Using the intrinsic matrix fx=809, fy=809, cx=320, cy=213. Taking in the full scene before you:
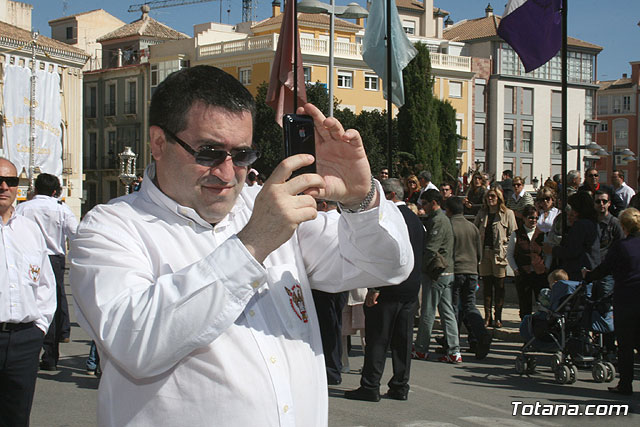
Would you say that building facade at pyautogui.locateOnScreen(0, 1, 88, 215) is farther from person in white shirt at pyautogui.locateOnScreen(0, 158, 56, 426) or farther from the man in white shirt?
person in white shirt at pyautogui.locateOnScreen(0, 158, 56, 426)

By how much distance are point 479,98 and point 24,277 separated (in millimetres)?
62132

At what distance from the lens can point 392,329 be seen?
835 centimetres

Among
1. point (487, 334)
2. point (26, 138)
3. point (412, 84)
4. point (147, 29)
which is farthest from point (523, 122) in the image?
point (487, 334)

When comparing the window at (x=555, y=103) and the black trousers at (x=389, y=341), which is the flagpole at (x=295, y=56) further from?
the window at (x=555, y=103)

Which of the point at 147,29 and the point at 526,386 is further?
the point at 147,29

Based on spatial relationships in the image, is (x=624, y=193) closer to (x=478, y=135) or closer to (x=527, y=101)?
(x=478, y=135)

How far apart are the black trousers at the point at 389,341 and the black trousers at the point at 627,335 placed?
2.14m

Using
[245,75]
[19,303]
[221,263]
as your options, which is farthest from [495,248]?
[245,75]

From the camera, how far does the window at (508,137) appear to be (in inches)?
2603

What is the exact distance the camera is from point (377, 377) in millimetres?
7980

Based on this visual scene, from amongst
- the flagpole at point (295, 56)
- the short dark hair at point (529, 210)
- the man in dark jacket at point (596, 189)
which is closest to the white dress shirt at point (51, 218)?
the flagpole at point (295, 56)

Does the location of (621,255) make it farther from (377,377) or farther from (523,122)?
(523,122)

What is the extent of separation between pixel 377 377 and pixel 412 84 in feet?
143

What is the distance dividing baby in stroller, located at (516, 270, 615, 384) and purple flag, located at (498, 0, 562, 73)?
120 inches
